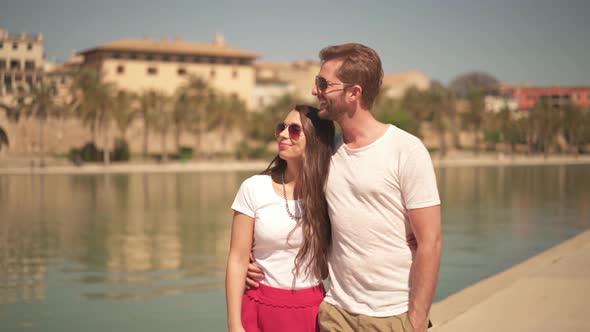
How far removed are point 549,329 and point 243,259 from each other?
4496mm

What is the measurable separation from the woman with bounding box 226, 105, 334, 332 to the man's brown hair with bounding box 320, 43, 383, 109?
0.29 m

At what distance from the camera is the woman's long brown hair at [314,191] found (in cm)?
317

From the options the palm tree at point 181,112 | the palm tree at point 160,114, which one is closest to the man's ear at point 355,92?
the palm tree at point 160,114

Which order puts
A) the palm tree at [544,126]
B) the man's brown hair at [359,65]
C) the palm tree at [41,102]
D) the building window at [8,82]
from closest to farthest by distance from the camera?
the man's brown hair at [359,65], the palm tree at [41,102], the building window at [8,82], the palm tree at [544,126]

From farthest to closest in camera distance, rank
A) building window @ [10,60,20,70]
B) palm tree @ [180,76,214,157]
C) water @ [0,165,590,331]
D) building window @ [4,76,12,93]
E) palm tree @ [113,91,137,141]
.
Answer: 1. building window @ [10,60,20,70]
2. building window @ [4,76,12,93]
3. palm tree @ [180,76,214,157]
4. palm tree @ [113,91,137,141]
5. water @ [0,165,590,331]

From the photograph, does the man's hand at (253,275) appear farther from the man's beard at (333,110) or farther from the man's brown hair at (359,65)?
the man's brown hair at (359,65)

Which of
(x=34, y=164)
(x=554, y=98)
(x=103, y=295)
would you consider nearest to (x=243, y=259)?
(x=103, y=295)

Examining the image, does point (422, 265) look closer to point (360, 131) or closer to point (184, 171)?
point (360, 131)

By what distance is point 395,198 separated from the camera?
9.73 ft

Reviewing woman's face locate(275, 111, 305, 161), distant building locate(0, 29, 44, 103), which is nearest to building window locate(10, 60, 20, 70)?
distant building locate(0, 29, 44, 103)

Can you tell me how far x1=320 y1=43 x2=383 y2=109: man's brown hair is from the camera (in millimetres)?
3006

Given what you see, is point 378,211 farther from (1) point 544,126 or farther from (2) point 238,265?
(1) point 544,126

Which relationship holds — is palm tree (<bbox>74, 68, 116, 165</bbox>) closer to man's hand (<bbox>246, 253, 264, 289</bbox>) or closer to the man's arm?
man's hand (<bbox>246, 253, 264, 289</bbox>)

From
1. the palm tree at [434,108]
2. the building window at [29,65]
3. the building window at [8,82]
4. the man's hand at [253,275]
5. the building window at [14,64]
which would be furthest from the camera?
the building window at [29,65]
